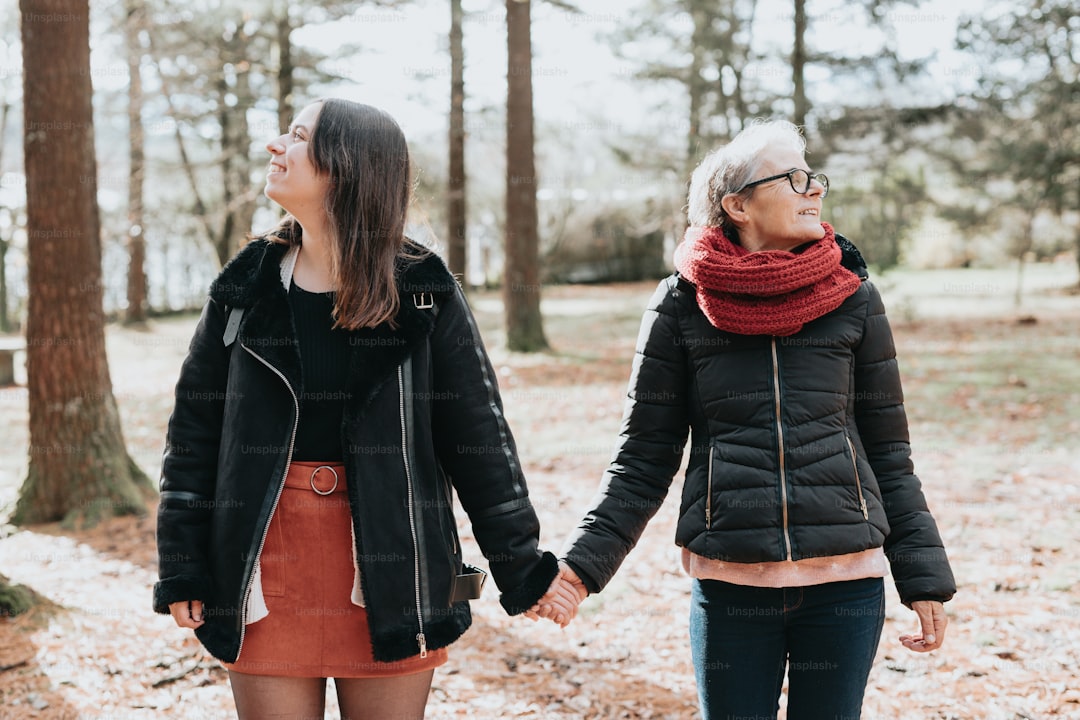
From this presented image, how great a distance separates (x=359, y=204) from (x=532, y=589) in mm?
1070

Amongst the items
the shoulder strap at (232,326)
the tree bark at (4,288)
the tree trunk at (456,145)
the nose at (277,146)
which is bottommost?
the tree bark at (4,288)

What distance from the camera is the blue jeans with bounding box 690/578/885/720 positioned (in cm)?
222

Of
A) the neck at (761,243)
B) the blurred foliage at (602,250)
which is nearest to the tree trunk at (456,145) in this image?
the neck at (761,243)

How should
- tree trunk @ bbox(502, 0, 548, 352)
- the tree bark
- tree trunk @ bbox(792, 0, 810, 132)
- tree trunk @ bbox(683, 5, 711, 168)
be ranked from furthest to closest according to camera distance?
the tree bark, tree trunk @ bbox(683, 5, 711, 168), tree trunk @ bbox(792, 0, 810, 132), tree trunk @ bbox(502, 0, 548, 352)

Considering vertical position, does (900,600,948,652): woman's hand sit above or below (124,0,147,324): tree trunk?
below

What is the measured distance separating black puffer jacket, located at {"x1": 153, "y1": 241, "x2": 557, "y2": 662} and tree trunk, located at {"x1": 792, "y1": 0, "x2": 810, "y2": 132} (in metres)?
A: 14.3

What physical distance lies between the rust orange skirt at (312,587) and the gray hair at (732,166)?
4.02 feet

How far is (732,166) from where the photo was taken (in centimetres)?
249

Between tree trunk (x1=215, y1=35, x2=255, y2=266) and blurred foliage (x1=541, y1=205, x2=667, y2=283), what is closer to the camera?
tree trunk (x1=215, y1=35, x2=255, y2=266)

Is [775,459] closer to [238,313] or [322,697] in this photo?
[322,697]

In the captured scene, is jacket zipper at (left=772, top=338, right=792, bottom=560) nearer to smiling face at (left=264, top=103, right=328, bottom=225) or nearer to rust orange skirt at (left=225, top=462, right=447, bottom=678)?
rust orange skirt at (left=225, top=462, right=447, bottom=678)

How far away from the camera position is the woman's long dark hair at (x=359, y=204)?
227 centimetres

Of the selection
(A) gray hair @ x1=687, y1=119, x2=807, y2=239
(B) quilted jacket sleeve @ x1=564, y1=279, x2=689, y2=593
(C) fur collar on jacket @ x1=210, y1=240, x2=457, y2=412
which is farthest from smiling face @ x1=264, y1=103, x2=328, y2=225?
(A) gray hair @ x1=687, y1=119, x2=807, y2=239

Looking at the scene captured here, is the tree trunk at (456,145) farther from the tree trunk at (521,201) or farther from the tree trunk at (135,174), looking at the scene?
the tree trunk at (135,174)
